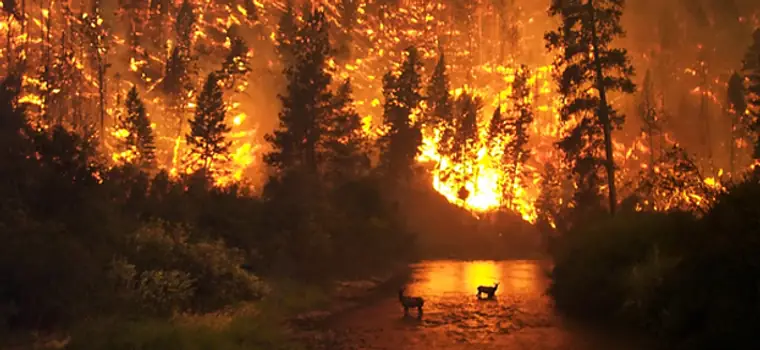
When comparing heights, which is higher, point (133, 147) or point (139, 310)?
point (133, 147)

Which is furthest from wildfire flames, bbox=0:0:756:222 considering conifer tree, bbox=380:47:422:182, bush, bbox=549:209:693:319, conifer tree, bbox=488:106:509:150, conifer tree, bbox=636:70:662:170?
bush, bbox=549:209:693:319

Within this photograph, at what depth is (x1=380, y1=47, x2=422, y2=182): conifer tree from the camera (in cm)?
7444

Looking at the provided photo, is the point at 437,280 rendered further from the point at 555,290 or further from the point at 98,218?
the point at 98,218

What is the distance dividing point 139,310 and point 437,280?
27.6m

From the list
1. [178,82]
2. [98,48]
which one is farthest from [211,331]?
[98,48]

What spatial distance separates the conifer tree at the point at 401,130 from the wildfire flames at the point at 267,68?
11.3 metres

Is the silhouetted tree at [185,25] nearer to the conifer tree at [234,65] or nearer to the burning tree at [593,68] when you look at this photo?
the conifer tree at [234,65]

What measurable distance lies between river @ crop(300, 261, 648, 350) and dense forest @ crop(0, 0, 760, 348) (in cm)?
195

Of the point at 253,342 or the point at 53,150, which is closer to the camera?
the point at 253,342

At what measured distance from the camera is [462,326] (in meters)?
22.3

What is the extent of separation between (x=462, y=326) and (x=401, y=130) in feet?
178

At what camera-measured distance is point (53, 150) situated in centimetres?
2070

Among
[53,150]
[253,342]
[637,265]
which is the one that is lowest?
[253,342]

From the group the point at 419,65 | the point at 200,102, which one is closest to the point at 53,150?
the point at 200,102
